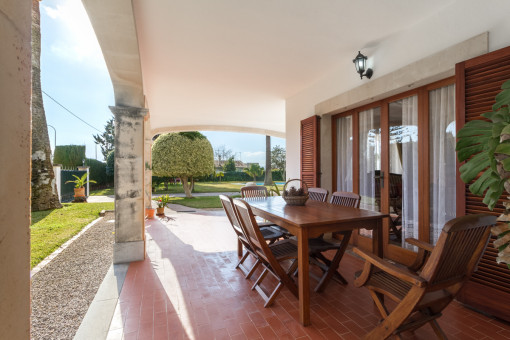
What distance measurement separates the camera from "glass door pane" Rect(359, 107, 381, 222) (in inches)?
153

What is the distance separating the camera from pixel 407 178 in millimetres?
3395

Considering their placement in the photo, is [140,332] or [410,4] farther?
[410,4]

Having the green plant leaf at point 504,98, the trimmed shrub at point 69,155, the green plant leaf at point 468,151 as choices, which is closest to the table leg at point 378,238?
the green plant leaf at point 468,151

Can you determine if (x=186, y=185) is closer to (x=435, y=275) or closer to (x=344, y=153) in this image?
(x=344, y=153)

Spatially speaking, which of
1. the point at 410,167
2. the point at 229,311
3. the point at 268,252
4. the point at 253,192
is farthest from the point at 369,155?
the point at 229,311

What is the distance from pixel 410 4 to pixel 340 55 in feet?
3.92

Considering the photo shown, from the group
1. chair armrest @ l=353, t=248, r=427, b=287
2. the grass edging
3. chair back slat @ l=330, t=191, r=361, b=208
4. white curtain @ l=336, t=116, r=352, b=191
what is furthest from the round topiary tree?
chair armrest @ l=353, t=248, r=427, b=287

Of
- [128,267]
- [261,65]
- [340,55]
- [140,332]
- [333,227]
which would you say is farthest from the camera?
[261,65]

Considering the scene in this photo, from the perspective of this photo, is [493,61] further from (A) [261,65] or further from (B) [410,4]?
(A) [261,65]

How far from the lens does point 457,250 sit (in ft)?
4.85

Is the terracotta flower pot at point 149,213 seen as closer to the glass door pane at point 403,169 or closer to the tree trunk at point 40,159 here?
the tree trunk at point 40,159

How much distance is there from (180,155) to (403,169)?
31.0 feet

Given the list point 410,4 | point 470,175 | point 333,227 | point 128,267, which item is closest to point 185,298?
point 128,267

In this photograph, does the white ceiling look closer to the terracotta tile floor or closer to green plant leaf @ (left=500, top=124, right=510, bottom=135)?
green plant leaf @ (left=500, top=124, right=510, bottom=135)
